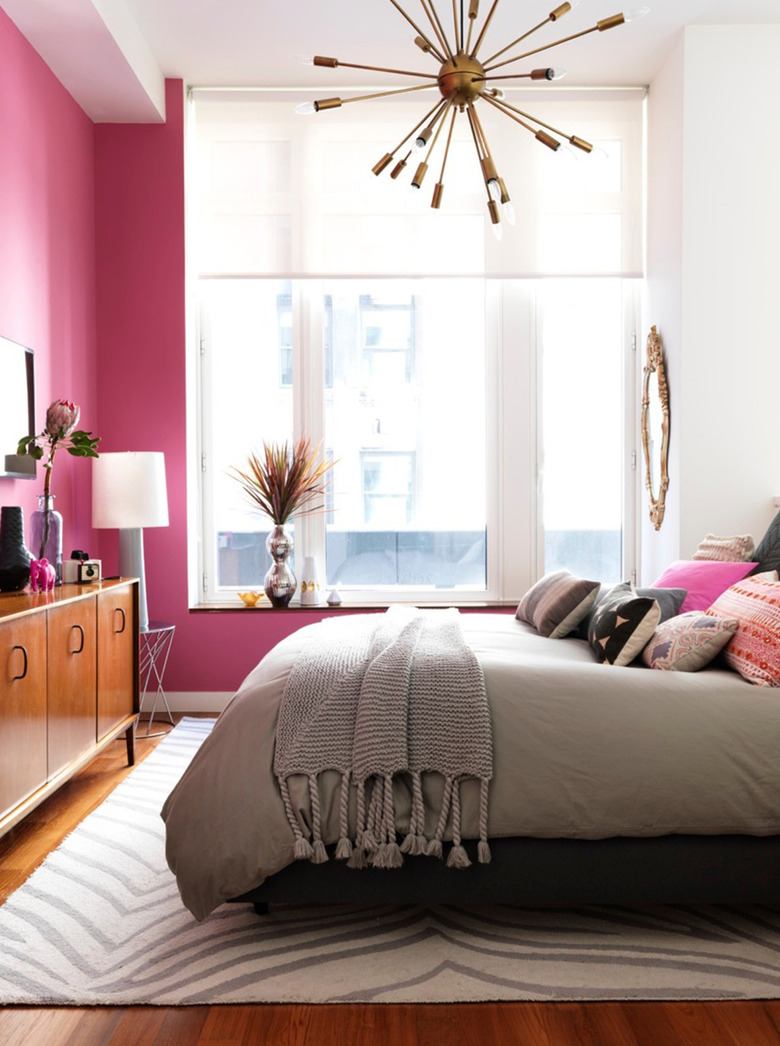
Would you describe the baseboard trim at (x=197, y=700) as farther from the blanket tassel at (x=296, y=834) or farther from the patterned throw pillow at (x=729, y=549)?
the blanket tassel at (x=296, y=834)

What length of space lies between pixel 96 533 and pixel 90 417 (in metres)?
0.59

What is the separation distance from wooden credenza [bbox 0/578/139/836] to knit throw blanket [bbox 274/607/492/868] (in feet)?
2.89

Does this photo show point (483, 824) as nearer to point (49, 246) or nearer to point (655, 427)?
point (655, 427)

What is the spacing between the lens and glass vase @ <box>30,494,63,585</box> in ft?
11.4

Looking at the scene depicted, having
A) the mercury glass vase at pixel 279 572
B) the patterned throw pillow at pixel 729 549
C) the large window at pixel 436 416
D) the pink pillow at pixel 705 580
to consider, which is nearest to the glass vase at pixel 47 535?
the mercury glass vase at pixel 279 572

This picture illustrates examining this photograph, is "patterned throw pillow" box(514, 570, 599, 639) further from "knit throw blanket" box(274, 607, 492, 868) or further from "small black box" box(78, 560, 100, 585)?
"small black box" box(78, 560, 100, 585)

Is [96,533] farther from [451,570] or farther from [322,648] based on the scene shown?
[322,648]

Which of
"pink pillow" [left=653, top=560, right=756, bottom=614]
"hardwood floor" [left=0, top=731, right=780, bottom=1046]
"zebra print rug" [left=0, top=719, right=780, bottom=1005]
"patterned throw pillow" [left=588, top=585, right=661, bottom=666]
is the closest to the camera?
"hardwood floor" [left=0, top=731, right=780, bottom=1046]

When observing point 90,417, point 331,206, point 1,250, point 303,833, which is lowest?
point 303,833

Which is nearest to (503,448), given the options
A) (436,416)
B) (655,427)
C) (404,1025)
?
(436,416)

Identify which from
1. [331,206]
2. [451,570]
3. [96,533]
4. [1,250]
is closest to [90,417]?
[96,533]

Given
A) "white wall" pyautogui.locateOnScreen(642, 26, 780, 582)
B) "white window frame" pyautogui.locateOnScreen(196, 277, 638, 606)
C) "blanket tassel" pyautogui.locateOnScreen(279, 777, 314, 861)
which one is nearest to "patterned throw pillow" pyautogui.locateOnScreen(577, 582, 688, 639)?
"white wall" pyautogui.locateOnScreen(642, 26, 780, 582)

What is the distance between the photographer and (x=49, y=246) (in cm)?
408

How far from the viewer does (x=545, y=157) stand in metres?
4.87
